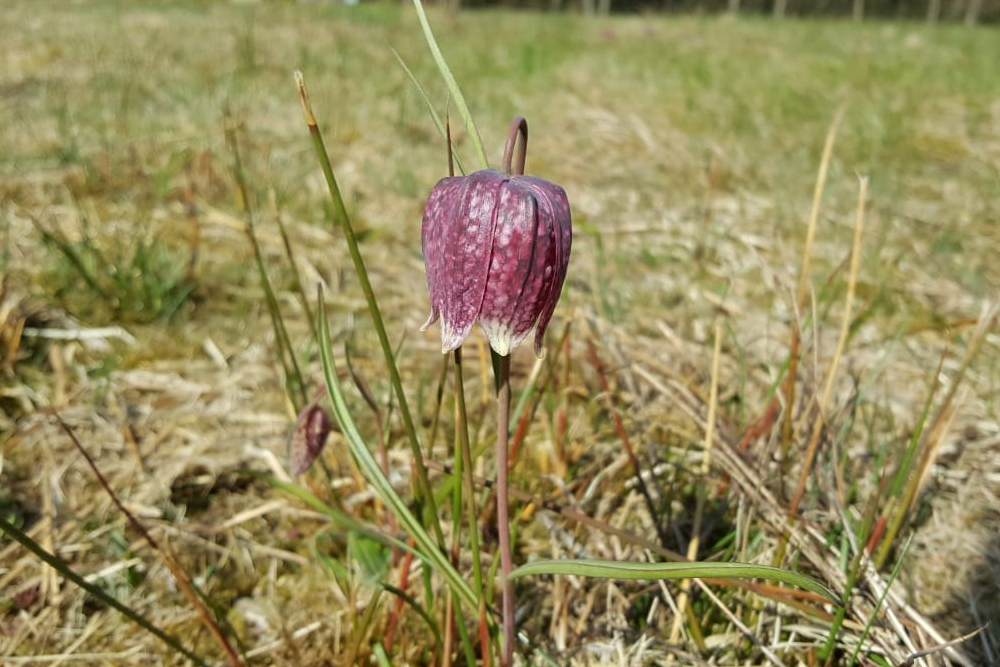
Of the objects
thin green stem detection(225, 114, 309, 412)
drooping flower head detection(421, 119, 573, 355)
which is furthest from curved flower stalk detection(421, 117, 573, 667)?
thin green stem detection(225, 114, 309, 412)

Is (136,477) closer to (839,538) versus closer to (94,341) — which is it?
(94,341)

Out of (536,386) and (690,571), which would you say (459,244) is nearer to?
(690,571)

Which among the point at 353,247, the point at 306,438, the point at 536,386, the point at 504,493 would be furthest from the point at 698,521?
the point at 353,247

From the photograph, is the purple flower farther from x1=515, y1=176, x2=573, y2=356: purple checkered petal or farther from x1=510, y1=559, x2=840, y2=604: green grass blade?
x1=510, y1=559, x2=840, y2=604: green grass blade

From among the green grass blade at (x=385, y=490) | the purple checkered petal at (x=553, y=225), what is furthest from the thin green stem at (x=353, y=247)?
the purple checkered petal at (x=553, y=225)

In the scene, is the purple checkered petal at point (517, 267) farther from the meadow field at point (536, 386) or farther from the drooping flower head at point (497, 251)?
the meadow field at point (536, 386)
